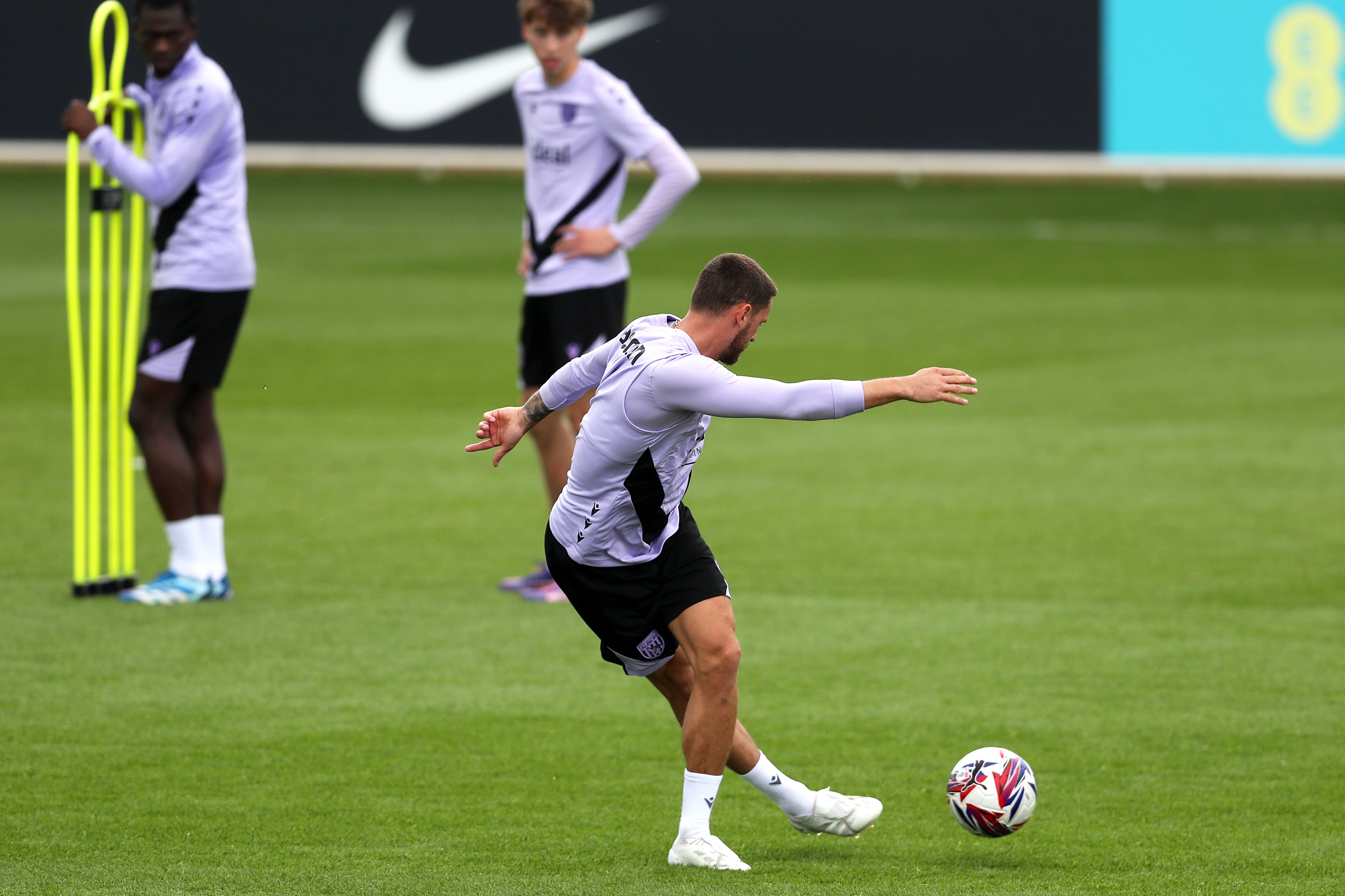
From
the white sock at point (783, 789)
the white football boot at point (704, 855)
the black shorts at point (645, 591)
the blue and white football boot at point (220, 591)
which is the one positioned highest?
the black shorts at point (645, 591)

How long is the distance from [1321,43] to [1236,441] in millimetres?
15761

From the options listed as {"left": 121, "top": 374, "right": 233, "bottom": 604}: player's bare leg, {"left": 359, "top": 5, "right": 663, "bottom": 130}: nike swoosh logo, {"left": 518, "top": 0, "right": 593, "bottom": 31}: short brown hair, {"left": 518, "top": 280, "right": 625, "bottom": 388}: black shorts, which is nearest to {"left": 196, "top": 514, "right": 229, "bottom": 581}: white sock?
{"left": 121, "top": 374, "right": 233, "bottom": 604}: player's bare leg

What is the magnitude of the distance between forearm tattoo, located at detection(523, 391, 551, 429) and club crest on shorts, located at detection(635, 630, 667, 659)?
765mm

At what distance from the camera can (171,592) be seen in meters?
8.41

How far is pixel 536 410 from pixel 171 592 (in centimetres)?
339

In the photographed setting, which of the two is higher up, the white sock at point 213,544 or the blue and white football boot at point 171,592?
the white sock at point 213,544

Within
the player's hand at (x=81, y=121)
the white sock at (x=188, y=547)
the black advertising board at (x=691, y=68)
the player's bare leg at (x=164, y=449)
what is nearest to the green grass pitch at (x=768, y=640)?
the white sock at (x=188, y=547)

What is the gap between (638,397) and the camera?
5.16 metres

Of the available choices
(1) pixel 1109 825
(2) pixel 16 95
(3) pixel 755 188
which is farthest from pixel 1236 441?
(2) pixel 16 95

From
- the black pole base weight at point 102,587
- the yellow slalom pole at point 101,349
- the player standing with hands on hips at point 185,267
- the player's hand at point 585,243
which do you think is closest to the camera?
the player standing with hands on hips at point 185,267

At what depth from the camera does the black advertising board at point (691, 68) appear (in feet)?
88.9

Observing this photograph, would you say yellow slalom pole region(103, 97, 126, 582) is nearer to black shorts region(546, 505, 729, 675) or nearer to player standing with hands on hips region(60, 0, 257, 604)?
player standing with hands on hips region(60, 0, 257, 604)

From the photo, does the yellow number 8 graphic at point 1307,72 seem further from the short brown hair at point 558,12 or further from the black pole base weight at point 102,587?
the black pole base weight at point 102,587

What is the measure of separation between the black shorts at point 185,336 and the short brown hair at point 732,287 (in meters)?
3.72
